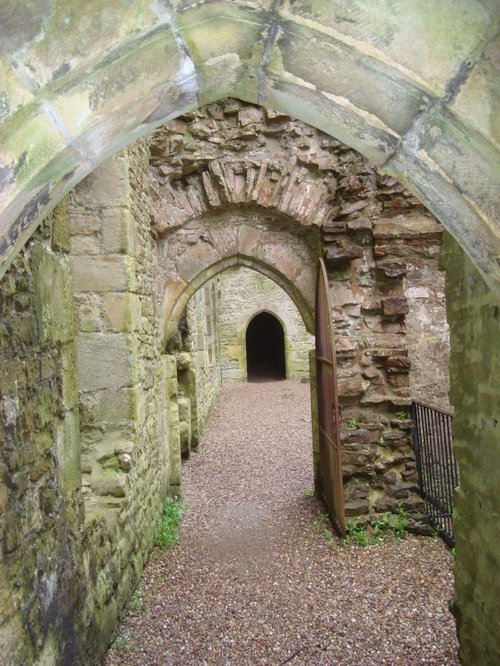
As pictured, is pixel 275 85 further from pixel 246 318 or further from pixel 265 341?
pixel 265 341

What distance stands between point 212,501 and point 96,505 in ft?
8.48

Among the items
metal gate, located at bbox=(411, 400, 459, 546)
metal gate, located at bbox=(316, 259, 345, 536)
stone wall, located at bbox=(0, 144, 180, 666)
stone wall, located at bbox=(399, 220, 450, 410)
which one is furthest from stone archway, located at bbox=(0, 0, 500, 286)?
stone wall, located at bbox=(399, 220, 450, 410)

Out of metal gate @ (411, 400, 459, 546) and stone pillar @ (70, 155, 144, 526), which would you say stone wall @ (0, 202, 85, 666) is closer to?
stone pillar @ (70, 155, 144, 526)

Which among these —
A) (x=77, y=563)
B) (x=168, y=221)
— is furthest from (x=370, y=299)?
(x=77, y=563)

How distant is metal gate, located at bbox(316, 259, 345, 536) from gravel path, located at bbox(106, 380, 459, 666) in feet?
1.10

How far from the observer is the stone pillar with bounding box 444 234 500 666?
1719 millimetres

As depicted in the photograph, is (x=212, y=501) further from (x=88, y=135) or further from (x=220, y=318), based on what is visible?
Result: (x=220, y=318)

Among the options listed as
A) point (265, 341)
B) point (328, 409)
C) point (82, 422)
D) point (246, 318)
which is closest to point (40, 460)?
point (82, 422)

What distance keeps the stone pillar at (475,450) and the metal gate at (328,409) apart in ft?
6.37

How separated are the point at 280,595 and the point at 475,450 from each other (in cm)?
233

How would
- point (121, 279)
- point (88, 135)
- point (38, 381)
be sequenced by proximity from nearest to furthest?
point (88, 135) < point (38, 381) < point (121, 279)

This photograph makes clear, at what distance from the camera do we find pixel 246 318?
14055 mm

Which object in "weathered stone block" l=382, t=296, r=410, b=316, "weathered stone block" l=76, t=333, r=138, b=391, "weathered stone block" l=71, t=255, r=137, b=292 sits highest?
"weathered stone block" l=71, t=255, r=137, b=292

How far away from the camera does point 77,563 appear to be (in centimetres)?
241
